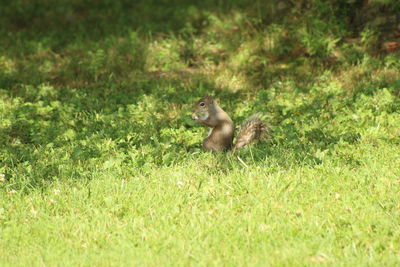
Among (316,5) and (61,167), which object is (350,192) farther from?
(316,5)

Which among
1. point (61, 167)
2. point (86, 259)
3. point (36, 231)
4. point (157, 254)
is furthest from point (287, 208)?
point (61, 167)

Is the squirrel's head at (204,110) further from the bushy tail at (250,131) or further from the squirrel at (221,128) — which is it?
the bushy tail at (250,131)

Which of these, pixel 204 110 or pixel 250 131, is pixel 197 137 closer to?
pixel 204 110

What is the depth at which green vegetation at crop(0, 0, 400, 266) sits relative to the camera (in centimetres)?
459

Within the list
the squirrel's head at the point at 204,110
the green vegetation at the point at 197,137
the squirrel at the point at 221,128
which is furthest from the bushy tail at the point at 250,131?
the squirrel's head at the point at 204,110

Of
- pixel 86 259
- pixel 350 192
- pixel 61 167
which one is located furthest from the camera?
pixel 61 167

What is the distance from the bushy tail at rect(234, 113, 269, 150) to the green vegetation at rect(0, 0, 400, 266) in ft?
0.55

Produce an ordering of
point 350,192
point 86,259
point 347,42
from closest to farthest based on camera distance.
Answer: point 86,259, point 350,192, point 347,42

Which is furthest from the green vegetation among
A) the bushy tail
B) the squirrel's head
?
the squirrel's head

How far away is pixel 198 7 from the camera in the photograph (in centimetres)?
1317

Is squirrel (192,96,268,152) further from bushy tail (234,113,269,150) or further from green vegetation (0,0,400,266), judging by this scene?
green vegetation (0,0,400,266)

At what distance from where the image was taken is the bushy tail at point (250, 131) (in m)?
6.54

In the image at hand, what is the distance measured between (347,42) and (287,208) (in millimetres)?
5709

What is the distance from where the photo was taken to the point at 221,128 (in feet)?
21.2
